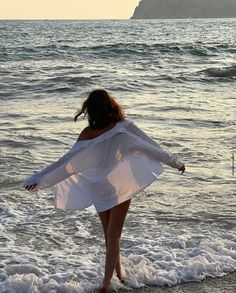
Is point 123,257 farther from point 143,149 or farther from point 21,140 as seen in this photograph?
point 21,140

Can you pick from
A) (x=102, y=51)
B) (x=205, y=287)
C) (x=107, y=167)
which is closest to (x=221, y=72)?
(x=102, y=51)

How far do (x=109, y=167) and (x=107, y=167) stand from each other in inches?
0.7

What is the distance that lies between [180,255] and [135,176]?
4.37 ft

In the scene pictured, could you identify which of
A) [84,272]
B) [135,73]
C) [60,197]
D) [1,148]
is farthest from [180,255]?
[135,73]

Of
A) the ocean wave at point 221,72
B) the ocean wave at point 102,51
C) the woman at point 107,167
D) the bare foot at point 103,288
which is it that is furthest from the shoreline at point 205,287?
the ocean wave at point 102,51

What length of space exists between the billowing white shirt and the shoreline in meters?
0.92

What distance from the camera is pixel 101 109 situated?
4699 millimetres

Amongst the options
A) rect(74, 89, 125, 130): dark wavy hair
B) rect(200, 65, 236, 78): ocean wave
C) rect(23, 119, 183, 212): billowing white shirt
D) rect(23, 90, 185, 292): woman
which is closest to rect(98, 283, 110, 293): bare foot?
rect(23, 90, 185, 292): woman

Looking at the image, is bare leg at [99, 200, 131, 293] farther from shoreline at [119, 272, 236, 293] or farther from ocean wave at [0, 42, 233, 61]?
ocean wave at [0, 42, 233, 61]

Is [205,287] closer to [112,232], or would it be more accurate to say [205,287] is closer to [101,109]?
[112,232]

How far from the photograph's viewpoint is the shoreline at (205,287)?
508 centimetres

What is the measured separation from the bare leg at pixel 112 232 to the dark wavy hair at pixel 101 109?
699 mm

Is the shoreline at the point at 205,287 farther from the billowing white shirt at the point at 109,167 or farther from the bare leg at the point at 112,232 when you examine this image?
the billowing white shirt at the point at 109,167

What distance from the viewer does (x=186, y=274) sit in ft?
17.6
